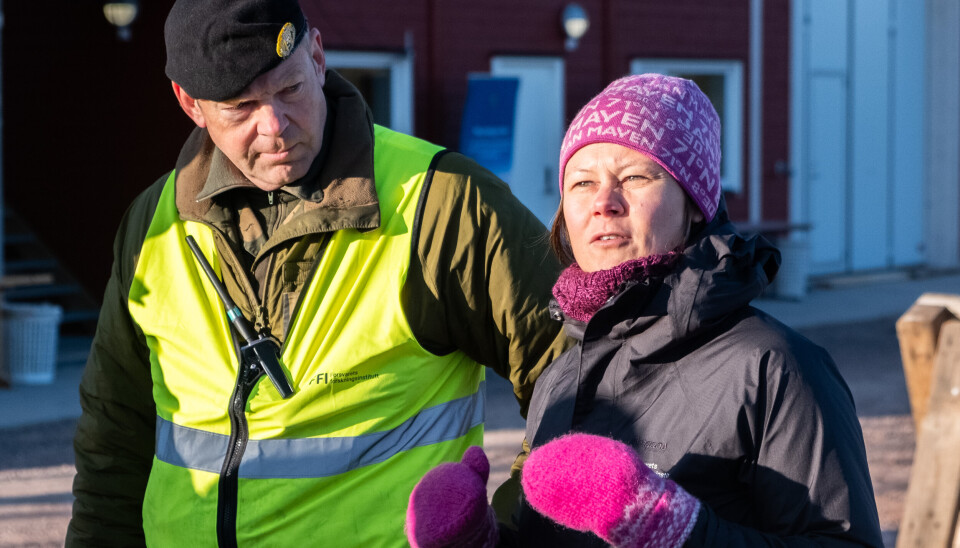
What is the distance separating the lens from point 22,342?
333 inches

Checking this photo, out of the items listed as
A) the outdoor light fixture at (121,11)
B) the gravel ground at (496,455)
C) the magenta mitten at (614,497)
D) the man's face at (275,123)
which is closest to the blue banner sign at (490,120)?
the gravel ground at (496,455)

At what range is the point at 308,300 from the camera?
2.19 m

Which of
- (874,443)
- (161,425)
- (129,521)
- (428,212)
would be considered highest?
(428,212)

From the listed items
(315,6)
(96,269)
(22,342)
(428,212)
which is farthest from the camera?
(96,269)

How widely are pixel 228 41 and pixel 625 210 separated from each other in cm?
89

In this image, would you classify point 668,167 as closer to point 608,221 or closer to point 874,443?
point 608,221

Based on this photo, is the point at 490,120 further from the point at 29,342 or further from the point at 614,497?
the point at 614,497

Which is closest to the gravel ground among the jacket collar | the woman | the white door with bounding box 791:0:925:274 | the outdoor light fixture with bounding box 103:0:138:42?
the jacket collar

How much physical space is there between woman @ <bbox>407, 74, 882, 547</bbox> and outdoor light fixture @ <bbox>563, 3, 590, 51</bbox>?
9943 millimetres

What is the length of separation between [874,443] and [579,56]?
6.38 metres

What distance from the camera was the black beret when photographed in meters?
2.18

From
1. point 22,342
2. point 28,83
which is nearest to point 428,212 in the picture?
point 22,342

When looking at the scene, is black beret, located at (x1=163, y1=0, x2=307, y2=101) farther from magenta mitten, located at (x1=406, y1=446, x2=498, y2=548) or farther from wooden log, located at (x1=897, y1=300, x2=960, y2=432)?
wooden log, located at (x1=897, y1=300, x2=960, y2=432)

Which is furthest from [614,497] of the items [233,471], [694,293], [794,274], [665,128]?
[794,274]
